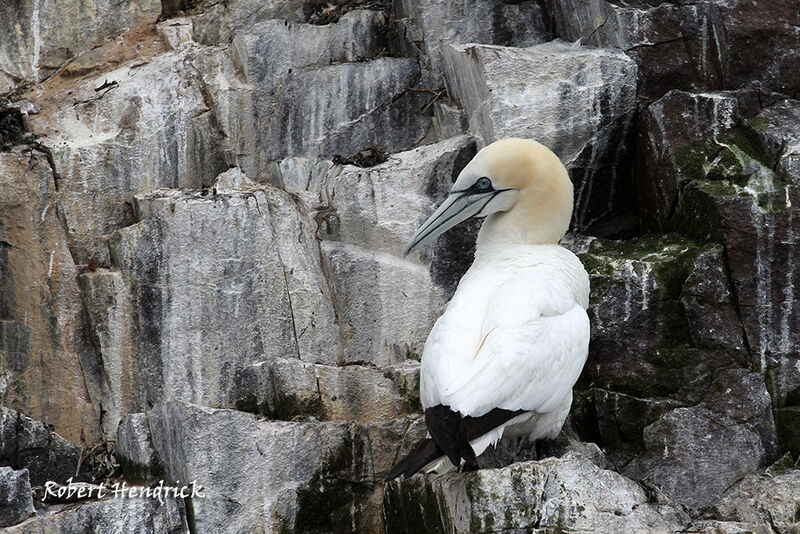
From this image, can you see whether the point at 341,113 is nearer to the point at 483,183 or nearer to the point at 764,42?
the point at 483,183

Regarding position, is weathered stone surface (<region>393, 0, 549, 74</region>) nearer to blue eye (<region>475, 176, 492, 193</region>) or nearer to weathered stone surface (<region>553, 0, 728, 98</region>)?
weathered stone surface (<region>553, 0, 728, 98</region>)

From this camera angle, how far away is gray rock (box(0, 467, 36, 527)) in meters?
4.63

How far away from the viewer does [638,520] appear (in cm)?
451

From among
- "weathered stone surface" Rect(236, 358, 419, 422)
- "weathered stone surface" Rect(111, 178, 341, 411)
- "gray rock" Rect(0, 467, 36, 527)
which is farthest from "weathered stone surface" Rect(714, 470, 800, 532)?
"gray rock" Rect(0, 467, 36, 527)

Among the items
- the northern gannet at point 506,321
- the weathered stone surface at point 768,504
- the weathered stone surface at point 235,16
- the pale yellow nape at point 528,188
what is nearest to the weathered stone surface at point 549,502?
the northern gannet at point 506,321

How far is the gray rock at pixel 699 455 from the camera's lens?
5.39 metres

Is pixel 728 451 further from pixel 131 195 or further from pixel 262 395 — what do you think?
pixel 131 195

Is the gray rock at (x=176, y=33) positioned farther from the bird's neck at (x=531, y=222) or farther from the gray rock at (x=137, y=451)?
the gray rock at (x=137, y=451)

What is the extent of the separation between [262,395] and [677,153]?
9.07 ft

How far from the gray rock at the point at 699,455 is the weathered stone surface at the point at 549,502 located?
31.1 inches

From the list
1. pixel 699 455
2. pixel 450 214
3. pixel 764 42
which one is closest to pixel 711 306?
pixel 699 455

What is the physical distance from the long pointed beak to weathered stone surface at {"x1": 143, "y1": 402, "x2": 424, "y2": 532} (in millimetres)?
1025

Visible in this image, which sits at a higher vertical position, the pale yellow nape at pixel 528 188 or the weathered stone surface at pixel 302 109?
A: the weathered stone surface at pixel 302 109
